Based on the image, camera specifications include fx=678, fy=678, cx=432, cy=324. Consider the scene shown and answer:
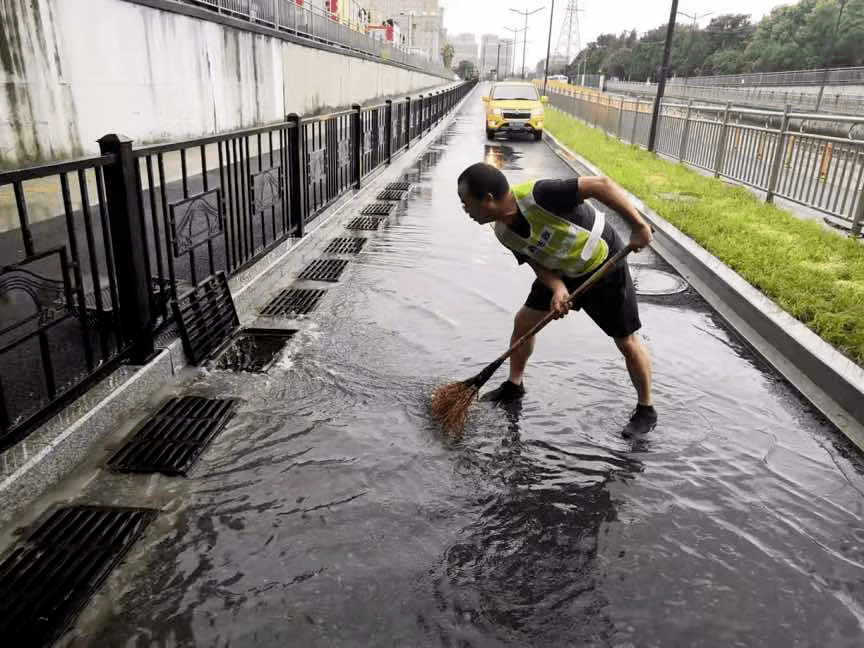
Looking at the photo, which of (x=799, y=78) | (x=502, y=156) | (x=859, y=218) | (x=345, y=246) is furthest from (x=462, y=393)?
(x=799, y=78)

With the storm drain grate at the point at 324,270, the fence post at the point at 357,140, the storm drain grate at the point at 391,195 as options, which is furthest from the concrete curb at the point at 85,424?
the storm drain grate at the point at 391,195

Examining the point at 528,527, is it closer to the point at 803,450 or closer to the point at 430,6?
the point at 803,450

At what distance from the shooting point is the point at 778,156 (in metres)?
10.3

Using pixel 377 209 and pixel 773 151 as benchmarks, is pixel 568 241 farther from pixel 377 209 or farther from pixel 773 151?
pixel 773 151

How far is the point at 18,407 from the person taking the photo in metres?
3.37

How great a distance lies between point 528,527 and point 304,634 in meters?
1.07

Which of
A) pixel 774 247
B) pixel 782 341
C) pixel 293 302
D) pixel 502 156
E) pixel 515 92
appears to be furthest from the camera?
pixel 515 92

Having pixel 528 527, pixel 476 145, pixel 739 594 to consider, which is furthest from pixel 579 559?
pixel 476 145

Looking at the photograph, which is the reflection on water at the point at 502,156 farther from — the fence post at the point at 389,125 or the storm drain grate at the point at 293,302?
the storm drain grate at the point at 293,302

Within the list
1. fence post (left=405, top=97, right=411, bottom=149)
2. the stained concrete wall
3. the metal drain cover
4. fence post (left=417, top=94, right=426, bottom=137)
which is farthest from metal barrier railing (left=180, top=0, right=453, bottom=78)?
the metal drain cover

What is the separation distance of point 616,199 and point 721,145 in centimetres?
1100

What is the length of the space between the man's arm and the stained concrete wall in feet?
21.5

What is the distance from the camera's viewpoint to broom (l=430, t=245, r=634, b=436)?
11.8 feet

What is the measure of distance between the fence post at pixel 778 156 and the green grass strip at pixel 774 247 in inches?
9.1
